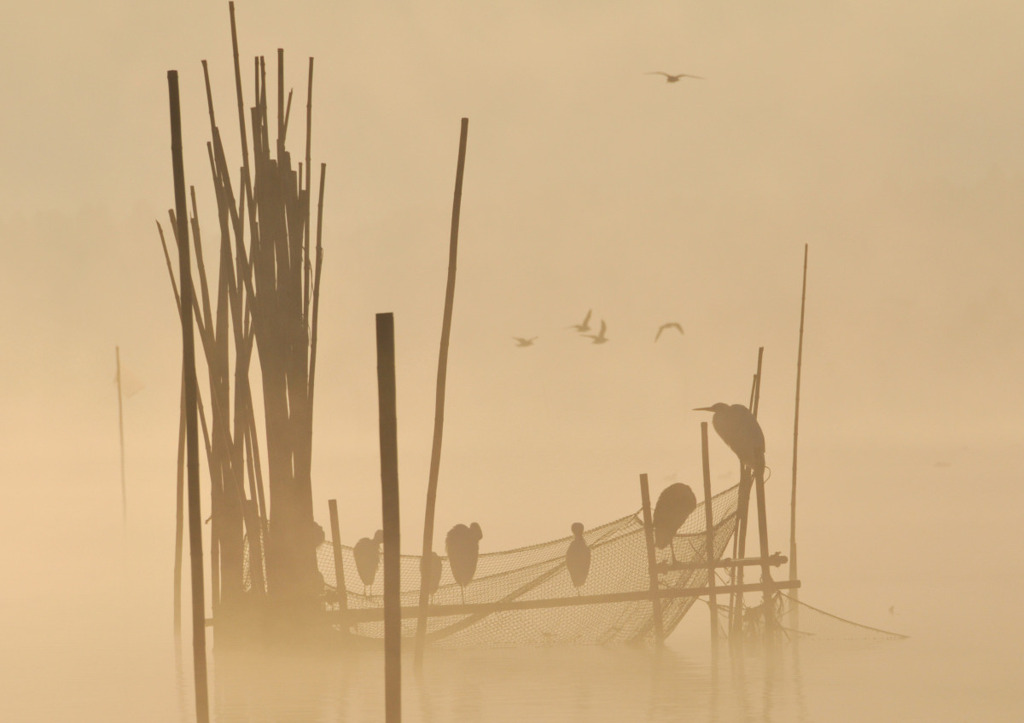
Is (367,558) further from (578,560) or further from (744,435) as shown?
(744,435)

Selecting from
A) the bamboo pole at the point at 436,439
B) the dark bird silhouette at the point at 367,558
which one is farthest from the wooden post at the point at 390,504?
the dark bird silhouette at the point at 367,558

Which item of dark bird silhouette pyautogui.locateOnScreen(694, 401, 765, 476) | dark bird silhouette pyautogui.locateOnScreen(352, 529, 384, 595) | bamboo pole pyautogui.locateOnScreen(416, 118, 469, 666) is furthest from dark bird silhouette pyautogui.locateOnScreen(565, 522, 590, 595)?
dark bird silhouette pyautogui.locateOnScreen(352, 529, 384, 595)

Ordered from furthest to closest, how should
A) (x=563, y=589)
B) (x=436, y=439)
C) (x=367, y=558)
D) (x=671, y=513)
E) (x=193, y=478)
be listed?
(x=367, y=558) → (x=563, y=589) → (x=671, y=513) → (x=436, y=439) → (x=193, y=478)

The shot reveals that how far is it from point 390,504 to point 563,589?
5.71 m

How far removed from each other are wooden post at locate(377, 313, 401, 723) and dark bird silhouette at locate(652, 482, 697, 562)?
5.53 m

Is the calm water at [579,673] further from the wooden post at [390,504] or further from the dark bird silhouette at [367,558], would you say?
the wooden post at [390,504]

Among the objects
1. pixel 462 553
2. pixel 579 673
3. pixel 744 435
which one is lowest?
pixel 579 673

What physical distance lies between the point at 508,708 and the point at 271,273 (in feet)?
13.4

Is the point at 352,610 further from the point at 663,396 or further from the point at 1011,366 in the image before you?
the point at 1011,366

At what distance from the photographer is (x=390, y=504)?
878cm

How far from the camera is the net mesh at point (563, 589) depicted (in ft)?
46.8

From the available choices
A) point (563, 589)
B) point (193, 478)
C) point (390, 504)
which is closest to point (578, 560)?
point (563, 589)

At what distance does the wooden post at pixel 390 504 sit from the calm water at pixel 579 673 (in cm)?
345

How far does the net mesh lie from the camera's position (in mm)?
14258
